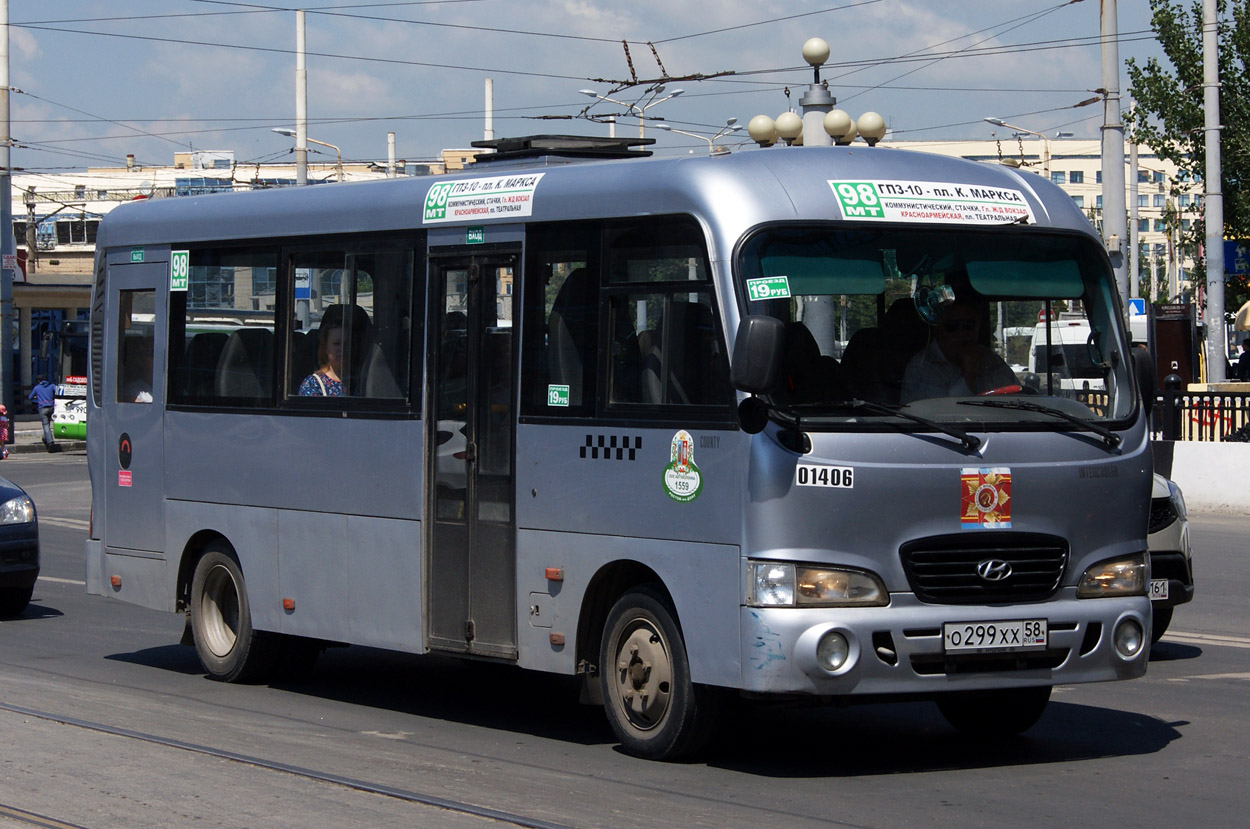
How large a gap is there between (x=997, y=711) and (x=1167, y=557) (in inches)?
111

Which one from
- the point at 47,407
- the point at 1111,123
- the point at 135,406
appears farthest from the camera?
the point at 47,407

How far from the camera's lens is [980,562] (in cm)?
759

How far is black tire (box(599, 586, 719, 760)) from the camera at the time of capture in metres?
7.84

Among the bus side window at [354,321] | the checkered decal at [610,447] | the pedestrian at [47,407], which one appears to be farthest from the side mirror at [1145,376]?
the pedestrian at [47,407]

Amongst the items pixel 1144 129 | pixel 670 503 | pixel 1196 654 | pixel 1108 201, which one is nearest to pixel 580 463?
pixel 670 503

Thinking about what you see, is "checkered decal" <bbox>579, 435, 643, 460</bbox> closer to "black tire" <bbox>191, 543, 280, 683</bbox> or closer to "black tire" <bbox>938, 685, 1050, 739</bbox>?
"black tire" <bbox>938, 685, 1050, 739</bbox>

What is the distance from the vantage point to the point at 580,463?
27.5 ft

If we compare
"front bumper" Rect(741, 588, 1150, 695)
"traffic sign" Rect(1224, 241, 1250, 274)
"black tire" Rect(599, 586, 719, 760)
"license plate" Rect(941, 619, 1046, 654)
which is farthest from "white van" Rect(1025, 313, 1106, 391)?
"traffic sign" Rect(1224, 241, 1250, 274)

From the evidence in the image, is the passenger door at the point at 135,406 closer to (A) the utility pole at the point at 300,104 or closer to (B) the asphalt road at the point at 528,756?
(B) the asphalt road at the point at 528,756

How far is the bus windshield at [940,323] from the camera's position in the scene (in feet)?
24.9

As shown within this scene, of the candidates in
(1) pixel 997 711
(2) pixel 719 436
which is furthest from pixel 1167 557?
(2) pixel 719 436

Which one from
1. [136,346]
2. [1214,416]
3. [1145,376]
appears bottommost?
[1214,416]

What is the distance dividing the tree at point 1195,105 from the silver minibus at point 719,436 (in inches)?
1168

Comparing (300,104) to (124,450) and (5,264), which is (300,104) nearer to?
(5,264)
